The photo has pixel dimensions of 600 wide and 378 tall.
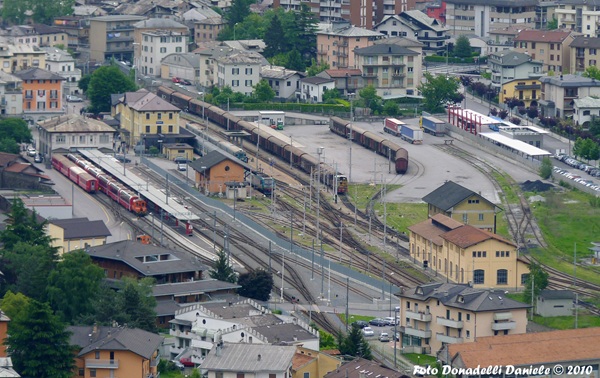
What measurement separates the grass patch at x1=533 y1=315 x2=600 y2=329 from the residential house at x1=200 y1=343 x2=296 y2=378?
13.8 metres

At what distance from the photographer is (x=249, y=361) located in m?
69.0

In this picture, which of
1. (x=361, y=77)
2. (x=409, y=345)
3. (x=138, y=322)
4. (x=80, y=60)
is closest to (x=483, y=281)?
(x=409, y=345)

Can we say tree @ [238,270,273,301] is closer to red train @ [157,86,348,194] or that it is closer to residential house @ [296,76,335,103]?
red train @ [157,86,348,194]

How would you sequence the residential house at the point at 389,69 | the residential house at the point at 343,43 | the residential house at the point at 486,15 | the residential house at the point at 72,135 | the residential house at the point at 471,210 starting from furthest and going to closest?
the residential house at the point at 486,15 < the residential house at the point at 343,43 < the residential house at the point at 389,69 < the residential house at the point at 72,135 < the residential house at the point at 471,210

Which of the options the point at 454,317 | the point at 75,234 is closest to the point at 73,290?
the point at 75,234

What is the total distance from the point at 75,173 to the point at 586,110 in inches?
1262

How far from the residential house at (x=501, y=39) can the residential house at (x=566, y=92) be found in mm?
16379

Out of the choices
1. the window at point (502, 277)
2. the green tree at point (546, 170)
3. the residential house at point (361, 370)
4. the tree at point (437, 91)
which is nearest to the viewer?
the residential house at point (361, 370)

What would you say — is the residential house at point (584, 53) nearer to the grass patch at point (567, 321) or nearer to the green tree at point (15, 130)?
the green tree at point (15, 130)

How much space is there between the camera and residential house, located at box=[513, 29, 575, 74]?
136375mm

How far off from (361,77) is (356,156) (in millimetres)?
20091

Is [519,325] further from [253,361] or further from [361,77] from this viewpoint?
[361,77]

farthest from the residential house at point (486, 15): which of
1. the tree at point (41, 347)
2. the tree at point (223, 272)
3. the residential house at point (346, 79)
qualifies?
the tree at point (41, 347)

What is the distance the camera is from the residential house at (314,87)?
12938cm
